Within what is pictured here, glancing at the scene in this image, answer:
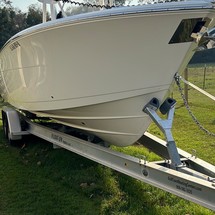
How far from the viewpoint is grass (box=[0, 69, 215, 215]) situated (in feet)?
11.7

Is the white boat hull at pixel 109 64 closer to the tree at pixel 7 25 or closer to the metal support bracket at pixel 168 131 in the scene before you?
the metal support bracket at pixel 168 131

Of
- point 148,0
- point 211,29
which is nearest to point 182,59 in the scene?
point 211,29

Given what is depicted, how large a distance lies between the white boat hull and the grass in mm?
542

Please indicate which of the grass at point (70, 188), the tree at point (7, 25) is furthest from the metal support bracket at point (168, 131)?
the tree at point (7, 25)

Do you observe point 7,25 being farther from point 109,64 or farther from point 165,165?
point 165,165

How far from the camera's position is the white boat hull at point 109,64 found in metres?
→ 3.20

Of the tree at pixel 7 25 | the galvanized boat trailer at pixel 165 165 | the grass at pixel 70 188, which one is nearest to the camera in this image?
the galvanized boat trailer at pixel 165 165

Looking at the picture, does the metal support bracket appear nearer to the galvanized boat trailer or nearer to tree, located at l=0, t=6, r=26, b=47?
the galvanized boat trailer

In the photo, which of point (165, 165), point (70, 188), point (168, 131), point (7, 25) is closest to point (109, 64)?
point (168, 131)

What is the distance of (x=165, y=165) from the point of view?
3.30m

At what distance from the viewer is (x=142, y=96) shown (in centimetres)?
343

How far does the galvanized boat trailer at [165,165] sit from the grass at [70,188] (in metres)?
0.41

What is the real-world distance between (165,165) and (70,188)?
4.23ft

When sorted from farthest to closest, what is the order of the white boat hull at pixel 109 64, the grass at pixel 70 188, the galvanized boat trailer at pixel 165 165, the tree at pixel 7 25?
1. the tree at pixel 7 25
2. the grass at pixel 70 188
3. the white boat hull at pixel 109 64
4. the galvanized boat trailer at pixel 165 165
